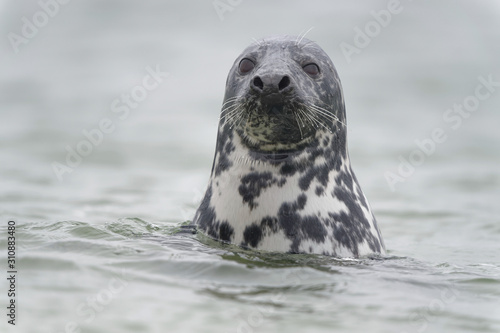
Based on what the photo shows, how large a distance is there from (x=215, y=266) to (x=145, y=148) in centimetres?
805

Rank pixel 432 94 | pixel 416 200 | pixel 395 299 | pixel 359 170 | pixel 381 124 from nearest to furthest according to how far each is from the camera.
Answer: pixel 395 299
pixel 416 200
pixel 359 170
pixel 381 124
pixel 432 94

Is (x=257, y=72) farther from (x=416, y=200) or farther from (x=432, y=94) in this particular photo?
(x=432, y=94)

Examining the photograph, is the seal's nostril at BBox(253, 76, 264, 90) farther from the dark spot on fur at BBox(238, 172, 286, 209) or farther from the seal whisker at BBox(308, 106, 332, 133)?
the dark spot on fur at BBox(238, 172, 286, 209)

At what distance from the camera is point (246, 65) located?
6047mm

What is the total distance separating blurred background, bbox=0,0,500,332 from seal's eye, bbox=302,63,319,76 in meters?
1.97

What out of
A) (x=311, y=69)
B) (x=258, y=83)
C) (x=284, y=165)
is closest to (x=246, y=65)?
(x=311, y=69)

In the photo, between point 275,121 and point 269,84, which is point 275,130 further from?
point 269,84

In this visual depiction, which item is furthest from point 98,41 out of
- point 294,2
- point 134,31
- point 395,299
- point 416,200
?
point 395,299

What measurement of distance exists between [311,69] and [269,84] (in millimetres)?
743

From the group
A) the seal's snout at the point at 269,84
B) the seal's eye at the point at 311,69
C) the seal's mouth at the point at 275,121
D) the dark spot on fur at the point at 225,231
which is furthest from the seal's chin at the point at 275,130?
A: the dark spot on fur at the point at 225,231

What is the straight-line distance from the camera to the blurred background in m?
9.98

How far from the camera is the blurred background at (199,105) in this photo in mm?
9984

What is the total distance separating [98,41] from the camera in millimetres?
18344

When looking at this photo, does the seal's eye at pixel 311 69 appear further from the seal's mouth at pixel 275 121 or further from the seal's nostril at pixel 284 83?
the seal's nostril at pixel 284 83
